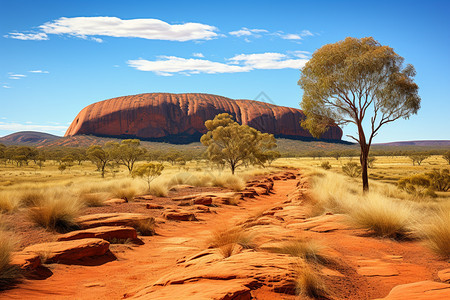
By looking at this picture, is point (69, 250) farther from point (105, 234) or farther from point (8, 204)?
point (8, 204)

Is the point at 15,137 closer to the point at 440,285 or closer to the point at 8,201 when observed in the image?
the point at 8,201

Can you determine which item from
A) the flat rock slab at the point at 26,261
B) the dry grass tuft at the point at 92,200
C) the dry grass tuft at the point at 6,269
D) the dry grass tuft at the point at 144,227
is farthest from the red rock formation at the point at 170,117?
the dry grass tuft at the point at 6,269

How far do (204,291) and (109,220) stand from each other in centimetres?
553

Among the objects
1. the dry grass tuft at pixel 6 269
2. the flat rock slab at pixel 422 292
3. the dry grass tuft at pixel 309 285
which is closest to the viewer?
the flat rock slab at pixel 422 292

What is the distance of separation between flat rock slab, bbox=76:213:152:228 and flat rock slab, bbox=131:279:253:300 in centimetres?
464

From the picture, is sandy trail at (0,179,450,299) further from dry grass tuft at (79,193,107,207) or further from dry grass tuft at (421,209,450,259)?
dry grass tuft at (79,193,107,207)

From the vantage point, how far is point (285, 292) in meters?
3.53

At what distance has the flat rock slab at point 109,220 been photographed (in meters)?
7.84

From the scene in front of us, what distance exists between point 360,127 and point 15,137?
6370 inches

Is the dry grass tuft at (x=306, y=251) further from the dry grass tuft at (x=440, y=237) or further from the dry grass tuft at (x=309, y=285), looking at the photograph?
the dry grass tuft at (x=440, y=237)

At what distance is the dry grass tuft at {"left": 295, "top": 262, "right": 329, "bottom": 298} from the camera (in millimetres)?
3426

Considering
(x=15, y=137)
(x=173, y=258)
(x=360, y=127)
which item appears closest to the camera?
(x=173, y=258)

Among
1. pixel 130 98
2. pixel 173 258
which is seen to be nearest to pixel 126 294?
pixel 173 258

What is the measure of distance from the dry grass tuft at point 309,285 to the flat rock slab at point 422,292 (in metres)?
0.66
